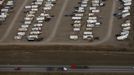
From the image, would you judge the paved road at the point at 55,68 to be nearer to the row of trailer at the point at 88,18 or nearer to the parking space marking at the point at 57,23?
the parking space marking at the point at 57,23

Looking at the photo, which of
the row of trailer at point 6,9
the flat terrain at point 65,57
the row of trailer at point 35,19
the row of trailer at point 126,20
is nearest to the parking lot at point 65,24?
the row of trailer at point 35,19

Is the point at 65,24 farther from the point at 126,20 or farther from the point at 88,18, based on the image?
the point at 126,20

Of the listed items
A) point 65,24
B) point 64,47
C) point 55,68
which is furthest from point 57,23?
point 55,68

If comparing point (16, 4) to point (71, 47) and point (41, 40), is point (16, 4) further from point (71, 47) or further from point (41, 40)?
point (71, 47)

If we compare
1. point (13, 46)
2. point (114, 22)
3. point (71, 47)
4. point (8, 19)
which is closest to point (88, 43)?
point (71, 47)

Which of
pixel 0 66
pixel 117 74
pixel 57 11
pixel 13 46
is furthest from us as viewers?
pixel 57 11

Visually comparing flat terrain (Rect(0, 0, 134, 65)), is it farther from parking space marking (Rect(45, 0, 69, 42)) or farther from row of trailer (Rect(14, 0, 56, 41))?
row of trailer (Rect(14, 0, 56, 41))
